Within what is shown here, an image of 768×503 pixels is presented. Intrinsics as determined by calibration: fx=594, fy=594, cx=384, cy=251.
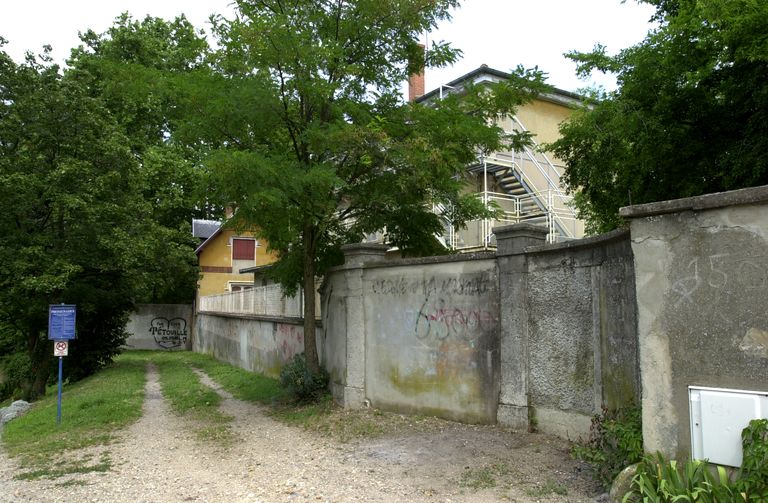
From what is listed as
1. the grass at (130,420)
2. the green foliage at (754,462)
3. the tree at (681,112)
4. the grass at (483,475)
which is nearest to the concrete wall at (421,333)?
the grass at (130,420)

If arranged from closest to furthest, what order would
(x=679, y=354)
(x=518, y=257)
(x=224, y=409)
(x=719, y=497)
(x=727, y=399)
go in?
1. (x=719, y=497)
2. (x=727, y=399)
3. (x=679, y=354)
4. (x=518, y=257)
5. (x=224, y=409)

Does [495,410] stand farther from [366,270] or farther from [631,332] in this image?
[366,270]

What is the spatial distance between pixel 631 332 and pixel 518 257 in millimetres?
1898

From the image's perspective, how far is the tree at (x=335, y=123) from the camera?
27.7 ft

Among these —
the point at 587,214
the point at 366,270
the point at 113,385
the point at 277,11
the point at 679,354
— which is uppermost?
the point at 277,11

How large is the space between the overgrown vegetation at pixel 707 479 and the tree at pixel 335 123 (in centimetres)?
507

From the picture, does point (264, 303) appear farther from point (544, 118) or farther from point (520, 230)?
point (520, 230)

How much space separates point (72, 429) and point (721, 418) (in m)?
9.69

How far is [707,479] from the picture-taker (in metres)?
4.18

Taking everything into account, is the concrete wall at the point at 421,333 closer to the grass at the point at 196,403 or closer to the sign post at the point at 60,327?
the grass at the point at 196,403

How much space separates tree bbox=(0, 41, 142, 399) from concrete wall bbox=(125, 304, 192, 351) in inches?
593

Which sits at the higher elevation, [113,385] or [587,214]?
[587,214]

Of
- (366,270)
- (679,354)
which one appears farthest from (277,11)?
(679,354)

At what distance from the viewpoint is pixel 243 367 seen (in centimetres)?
1853
